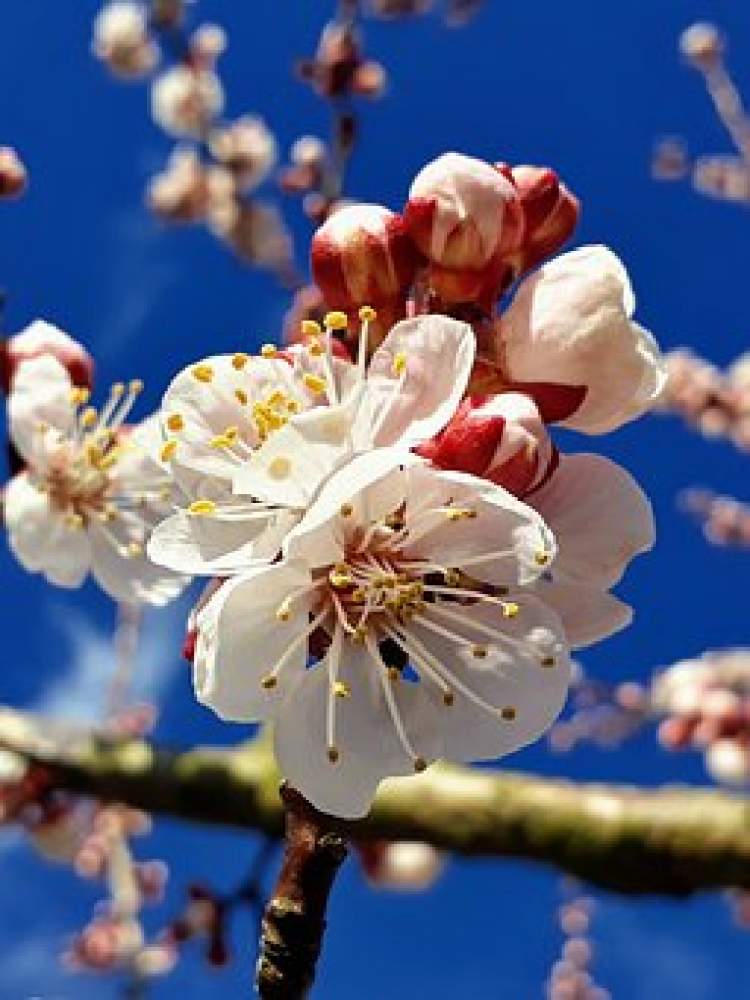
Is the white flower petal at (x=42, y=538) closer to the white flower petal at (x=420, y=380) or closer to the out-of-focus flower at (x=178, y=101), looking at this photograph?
the white flower petal at (x=420, y=380)

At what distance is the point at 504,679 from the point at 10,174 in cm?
155

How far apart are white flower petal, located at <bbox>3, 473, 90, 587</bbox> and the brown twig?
4.45 ft

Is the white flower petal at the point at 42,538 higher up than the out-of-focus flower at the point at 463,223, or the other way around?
the white flower petal at the point at 42,538

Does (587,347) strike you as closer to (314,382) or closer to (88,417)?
(314,382)

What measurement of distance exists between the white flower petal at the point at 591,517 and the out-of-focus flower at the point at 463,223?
0.17m

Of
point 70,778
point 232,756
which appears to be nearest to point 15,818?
point 70,778

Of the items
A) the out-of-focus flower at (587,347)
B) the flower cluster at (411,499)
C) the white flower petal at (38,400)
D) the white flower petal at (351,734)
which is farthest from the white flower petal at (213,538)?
Answer: the white flower petal at (38,400)

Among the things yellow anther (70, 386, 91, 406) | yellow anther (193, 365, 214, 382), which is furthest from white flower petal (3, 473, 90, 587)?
yellow anther (193, 365, 214, 382)

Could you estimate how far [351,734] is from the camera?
1.00m

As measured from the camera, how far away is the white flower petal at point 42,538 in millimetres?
2176

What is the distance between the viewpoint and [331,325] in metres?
1.04

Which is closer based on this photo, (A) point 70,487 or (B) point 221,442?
(B) point 221,442

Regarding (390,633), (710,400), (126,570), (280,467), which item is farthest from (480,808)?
(710,400)

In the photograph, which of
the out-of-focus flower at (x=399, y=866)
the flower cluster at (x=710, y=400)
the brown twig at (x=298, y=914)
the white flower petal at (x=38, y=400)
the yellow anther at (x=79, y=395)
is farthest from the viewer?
the flower cluster at (x=710, y=400)
